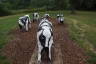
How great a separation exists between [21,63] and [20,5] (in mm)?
65223

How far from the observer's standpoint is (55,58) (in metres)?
12.5

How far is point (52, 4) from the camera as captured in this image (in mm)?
62438

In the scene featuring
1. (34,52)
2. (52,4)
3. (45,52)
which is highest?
(52,4)

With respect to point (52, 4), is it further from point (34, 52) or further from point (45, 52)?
point (45, 52)

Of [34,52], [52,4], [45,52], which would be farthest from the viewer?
[52,4]

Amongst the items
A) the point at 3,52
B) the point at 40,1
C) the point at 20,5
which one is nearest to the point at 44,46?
the point at 3,52

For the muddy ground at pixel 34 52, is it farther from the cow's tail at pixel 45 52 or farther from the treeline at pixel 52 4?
the treeline at pixel 52 4

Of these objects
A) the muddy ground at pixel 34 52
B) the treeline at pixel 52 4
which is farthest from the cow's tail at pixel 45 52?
the treeline at pixel 52 4

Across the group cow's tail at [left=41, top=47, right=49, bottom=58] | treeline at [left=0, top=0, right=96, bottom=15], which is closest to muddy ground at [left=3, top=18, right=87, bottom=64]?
cow's tail at [left=41, top=47, right=49, bottom=58]

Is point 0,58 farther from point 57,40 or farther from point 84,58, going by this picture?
point 57,40

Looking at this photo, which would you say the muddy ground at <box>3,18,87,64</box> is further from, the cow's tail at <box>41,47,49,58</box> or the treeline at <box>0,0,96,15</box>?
the treeline at <box>0,0,96,15</box>

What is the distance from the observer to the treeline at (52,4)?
53.5m

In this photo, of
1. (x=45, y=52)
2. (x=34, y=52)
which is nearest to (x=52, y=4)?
(x=34, y=52)

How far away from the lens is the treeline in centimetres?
5347
